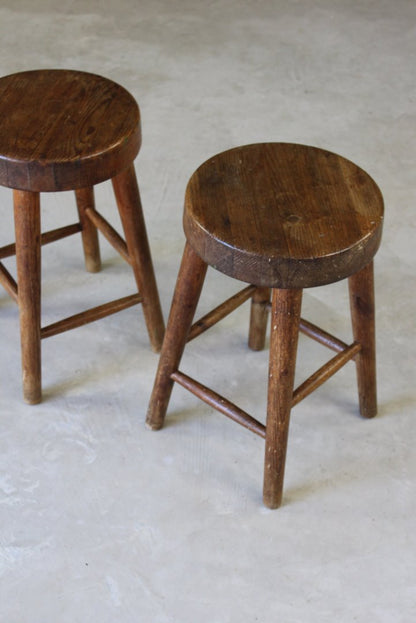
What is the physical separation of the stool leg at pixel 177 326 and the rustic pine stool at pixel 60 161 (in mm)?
302

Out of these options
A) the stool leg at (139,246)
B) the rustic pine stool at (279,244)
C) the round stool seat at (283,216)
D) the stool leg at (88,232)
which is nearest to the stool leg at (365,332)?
the rustic pine stool at (279,244)

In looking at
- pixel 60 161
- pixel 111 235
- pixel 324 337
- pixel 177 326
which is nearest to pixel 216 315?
pixel 177 326

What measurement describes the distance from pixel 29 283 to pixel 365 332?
33.5 inches

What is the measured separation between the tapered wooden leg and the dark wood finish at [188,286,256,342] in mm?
88

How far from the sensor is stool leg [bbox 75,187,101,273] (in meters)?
2.49

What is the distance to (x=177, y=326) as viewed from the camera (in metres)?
2.00

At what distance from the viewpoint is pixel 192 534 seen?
6.55 ft

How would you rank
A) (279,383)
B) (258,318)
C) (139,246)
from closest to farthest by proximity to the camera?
(279,383) → (139,246) → (258,318)

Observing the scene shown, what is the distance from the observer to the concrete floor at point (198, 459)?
6.20 ft

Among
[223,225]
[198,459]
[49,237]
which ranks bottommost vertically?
[198,459]

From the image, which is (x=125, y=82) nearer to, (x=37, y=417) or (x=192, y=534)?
(x=37, y=417)

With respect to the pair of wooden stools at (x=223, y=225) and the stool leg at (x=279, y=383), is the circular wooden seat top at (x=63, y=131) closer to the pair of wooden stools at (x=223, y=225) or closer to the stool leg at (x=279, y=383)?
the pair of wooden stools at (x=223, y=225)

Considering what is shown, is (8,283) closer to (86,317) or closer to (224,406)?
(86,317)

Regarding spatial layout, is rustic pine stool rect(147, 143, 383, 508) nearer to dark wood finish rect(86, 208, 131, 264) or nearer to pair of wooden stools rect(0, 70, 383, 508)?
pair of wooden stools rect(0, 70, 383, 508)
